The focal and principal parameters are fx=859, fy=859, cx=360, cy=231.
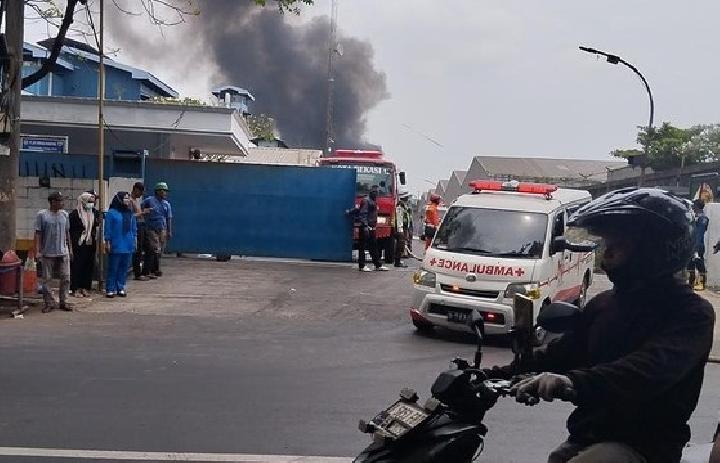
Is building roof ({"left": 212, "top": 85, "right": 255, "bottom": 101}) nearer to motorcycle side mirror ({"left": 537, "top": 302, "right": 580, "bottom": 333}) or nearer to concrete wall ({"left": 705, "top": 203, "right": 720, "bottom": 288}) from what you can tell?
concrete wall ({"left": 705, "top": 203, "right": 720, "bottom": 288})

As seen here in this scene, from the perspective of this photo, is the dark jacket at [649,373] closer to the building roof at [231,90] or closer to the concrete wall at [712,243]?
the concrete wall at [712,243]

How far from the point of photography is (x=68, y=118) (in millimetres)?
21859

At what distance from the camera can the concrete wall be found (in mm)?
19000

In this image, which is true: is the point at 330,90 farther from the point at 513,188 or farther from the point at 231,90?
the point at 513,188

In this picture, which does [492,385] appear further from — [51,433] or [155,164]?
[155,164]

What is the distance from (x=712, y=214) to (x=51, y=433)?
16.7m

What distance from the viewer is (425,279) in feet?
36.7

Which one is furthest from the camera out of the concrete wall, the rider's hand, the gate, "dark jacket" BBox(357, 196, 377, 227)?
the gate

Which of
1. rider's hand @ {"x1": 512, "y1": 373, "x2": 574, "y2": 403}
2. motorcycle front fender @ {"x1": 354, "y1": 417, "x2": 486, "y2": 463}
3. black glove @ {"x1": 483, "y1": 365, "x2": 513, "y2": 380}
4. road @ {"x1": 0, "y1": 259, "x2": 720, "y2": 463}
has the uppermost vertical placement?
rider's hand @ {"x1": 512, "y1": 373, "x2": 574, "y2": 403}

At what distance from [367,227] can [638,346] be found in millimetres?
15980

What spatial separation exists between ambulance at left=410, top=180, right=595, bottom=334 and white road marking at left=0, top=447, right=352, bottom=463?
16.3 ft

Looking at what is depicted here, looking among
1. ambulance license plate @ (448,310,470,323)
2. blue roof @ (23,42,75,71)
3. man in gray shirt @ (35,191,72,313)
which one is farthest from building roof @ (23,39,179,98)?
ambulance license plate @ (448,310,470,323)

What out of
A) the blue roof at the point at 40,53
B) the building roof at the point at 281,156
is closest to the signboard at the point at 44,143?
the blue roof at the point at 40,53

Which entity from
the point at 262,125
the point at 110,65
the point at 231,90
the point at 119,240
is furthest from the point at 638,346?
the point at 262,125
